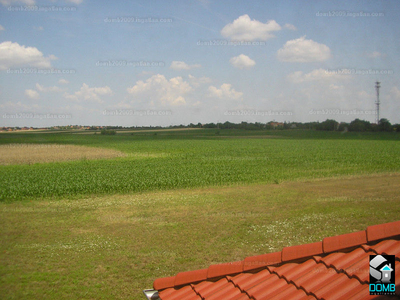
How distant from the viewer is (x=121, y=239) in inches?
380

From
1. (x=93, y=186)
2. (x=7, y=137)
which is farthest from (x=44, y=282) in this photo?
(x=7, y=137)

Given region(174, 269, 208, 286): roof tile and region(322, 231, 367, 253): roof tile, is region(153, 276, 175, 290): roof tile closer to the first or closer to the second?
region(174, 269, 208, 286): roof tile

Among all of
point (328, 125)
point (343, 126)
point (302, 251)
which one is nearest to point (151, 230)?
point (302, 251)

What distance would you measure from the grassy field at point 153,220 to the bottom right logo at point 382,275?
531 centimetres

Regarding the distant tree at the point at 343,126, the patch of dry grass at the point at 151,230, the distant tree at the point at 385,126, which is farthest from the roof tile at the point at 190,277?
the distant tree at the point at 343,126

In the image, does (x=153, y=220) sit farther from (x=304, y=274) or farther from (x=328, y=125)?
(x=328, y=125)

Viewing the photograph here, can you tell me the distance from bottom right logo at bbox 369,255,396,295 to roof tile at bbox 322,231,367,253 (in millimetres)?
332

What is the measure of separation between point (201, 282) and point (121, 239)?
6.89 meters

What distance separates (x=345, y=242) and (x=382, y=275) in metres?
0.62

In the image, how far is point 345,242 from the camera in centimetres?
279

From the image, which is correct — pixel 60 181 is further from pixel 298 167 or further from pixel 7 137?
pixel 7 137

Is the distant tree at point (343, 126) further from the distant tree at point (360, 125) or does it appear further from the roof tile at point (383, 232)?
the roof tile at point (383, 232)

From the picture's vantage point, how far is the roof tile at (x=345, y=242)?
9.03ft

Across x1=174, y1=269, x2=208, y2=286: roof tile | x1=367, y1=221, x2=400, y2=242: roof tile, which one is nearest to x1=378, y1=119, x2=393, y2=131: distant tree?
x1=367, y1=221, x2=400, y2=242: roof tile
